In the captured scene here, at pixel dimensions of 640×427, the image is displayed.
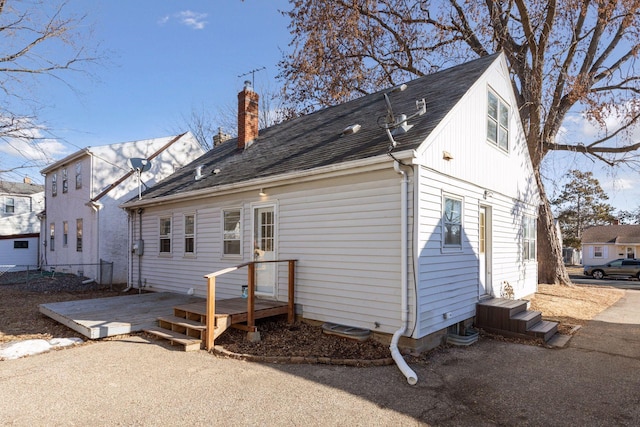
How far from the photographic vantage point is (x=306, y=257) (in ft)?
24.4

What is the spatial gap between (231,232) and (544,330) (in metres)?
6.98

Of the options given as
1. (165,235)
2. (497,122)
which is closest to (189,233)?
(165,235)

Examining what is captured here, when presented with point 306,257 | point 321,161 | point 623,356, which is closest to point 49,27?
point 321,161

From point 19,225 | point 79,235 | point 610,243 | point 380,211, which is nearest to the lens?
point 380,211

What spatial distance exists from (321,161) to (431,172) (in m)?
2.11

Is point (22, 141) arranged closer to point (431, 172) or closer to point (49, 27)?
point (49, 27)

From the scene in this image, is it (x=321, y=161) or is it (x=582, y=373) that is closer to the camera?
(x=582, y=373)

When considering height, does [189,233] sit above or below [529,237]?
above

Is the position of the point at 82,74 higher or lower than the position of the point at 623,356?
higher

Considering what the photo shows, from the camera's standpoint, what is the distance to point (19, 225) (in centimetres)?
2844

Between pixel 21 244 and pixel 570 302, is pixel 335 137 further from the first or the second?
pixel 21 244

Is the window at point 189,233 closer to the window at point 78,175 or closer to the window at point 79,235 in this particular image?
the window at point 79,235

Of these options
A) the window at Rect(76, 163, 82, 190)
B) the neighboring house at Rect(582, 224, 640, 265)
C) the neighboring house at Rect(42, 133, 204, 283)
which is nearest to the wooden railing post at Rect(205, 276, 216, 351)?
the neighboring house at Rect(42, 133, 204, 283)

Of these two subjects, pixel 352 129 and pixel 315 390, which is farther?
pixel 352 129
